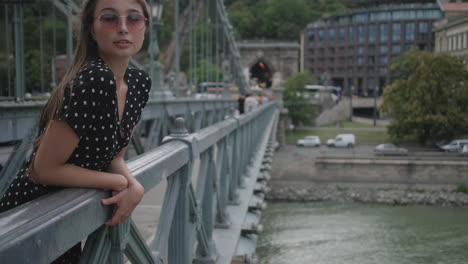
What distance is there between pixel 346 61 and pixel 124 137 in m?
66.8

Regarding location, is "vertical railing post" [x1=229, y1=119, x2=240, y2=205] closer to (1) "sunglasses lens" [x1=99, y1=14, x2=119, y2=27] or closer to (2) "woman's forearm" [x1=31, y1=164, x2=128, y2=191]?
(1) "sunglasses lens" [x1=99, y1=14, x2=119, y2=27]

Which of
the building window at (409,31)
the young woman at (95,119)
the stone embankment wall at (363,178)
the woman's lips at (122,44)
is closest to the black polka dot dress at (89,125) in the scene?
the young woman at (95,119)

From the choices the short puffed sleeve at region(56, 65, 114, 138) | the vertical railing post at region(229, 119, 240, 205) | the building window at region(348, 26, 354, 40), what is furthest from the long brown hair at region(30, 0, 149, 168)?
the building window at region(348, 26, 354, 40)

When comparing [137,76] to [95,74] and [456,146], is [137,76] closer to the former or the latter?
[95,74]

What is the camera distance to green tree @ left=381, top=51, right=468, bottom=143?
3459cm

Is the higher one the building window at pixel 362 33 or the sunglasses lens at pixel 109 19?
the building window at pixel 362 33

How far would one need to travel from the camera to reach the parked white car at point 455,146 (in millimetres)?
34062

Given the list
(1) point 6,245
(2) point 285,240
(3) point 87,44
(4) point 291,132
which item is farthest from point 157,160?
(4) point 291,132

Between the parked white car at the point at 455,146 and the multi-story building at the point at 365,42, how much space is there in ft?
85.3

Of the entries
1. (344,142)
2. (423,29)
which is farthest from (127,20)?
(423,29)

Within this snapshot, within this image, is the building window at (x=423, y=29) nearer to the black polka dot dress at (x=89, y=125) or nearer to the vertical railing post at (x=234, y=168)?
the vertical railing post at (x=234, y=168)

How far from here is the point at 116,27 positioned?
5.67 feet

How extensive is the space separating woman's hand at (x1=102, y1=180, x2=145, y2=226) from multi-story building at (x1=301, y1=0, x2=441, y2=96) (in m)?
59.2

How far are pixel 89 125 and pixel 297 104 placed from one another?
155ft
